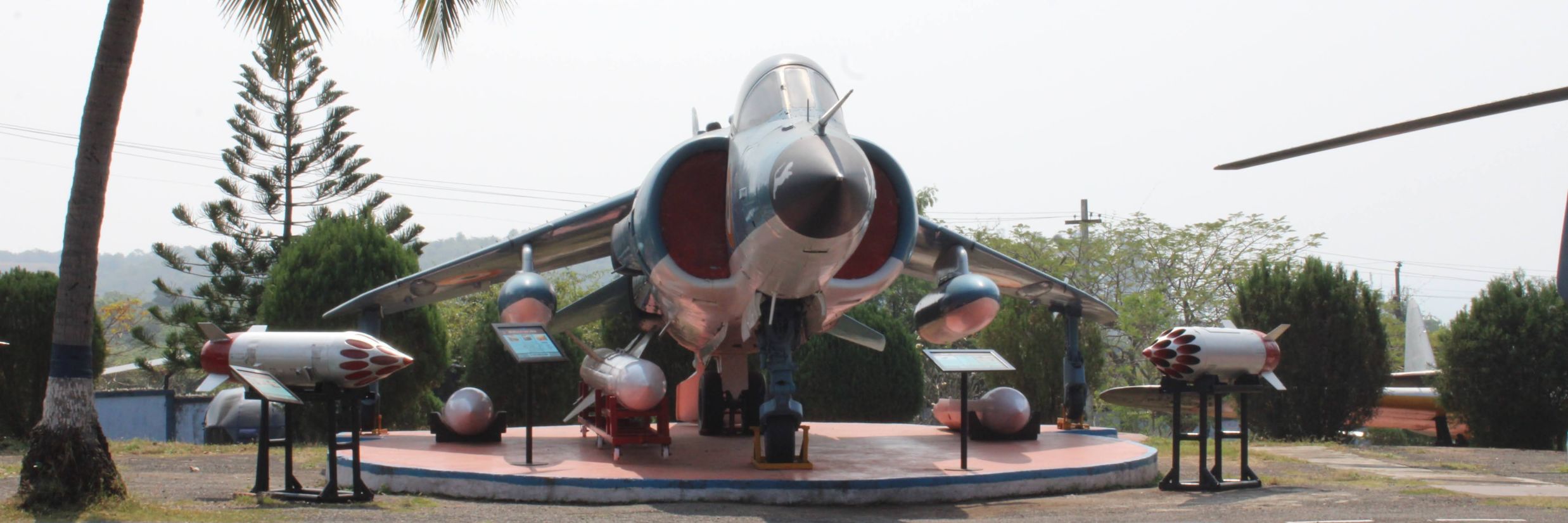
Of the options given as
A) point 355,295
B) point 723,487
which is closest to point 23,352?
point 355,295

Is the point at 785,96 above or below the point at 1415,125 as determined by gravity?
above

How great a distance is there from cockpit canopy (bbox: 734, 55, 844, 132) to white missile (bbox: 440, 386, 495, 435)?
16.8 ft

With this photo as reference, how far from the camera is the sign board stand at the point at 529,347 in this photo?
11.5 m

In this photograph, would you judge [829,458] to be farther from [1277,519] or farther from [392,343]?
[392,343]

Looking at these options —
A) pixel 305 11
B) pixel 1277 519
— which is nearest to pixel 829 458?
pixel 1277 519

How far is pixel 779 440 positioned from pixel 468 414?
15.1ft

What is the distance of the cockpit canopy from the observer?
11359 mm

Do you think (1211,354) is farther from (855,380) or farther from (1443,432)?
(1443,432)

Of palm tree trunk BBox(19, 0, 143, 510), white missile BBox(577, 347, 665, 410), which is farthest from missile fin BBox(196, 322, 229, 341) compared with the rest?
white missile BBox(577, 347, 665, 410)

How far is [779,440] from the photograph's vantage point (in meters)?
11.7

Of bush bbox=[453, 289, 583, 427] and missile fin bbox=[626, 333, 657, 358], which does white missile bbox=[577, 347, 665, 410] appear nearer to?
missile fin bbox=[626, 333, 657, 358]

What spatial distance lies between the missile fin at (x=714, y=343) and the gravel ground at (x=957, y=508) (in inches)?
121

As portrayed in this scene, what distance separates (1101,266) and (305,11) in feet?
102

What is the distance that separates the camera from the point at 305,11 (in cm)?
969
